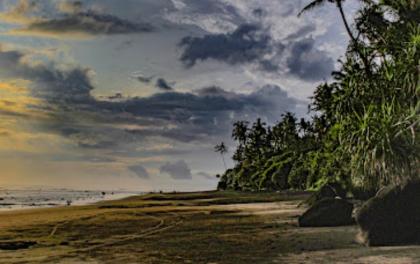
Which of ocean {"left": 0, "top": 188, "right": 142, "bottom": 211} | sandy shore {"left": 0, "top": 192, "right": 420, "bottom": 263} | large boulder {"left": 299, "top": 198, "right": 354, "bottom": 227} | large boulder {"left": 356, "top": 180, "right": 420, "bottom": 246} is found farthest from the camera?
ocean {"left": 0, "top": 188, "right": 142, "bottom": 211}

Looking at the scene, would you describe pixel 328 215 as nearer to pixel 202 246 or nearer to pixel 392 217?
pixel 392 217

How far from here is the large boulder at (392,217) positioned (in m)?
15.1

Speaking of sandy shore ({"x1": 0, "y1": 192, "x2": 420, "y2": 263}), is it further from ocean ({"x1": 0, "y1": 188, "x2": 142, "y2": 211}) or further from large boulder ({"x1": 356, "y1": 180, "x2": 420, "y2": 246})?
ocean ({"x1": 0, "y1": 188, "x2": 142, "y2": 211})

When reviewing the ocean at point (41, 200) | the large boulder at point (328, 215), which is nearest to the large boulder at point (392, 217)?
the large boulder at point (328, 215)

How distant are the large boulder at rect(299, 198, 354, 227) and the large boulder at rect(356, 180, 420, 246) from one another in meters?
5.16

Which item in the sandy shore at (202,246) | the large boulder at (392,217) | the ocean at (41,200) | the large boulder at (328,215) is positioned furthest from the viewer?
the ocean at (41,200)

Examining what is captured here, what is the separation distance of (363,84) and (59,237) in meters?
16.4

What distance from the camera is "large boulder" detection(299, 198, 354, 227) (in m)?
21.2

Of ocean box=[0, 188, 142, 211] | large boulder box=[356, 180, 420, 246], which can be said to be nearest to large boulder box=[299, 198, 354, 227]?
large boulder box=[356, 180, 420, 246]

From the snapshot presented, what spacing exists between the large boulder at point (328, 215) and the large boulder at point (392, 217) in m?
5.16

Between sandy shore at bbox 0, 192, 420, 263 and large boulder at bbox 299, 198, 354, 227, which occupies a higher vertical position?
large boulder at bbox 299, 198, 354, 227

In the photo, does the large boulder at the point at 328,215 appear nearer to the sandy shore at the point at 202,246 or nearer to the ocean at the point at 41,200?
the sandy shore at the point at 202,246

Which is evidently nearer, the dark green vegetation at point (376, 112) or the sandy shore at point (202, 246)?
the sandy shore at point (202, 246)

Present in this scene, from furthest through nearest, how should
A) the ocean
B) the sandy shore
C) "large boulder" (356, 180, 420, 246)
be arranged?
the ocean, "large boulder" (356, 180, 420, 246), the sandy shore
